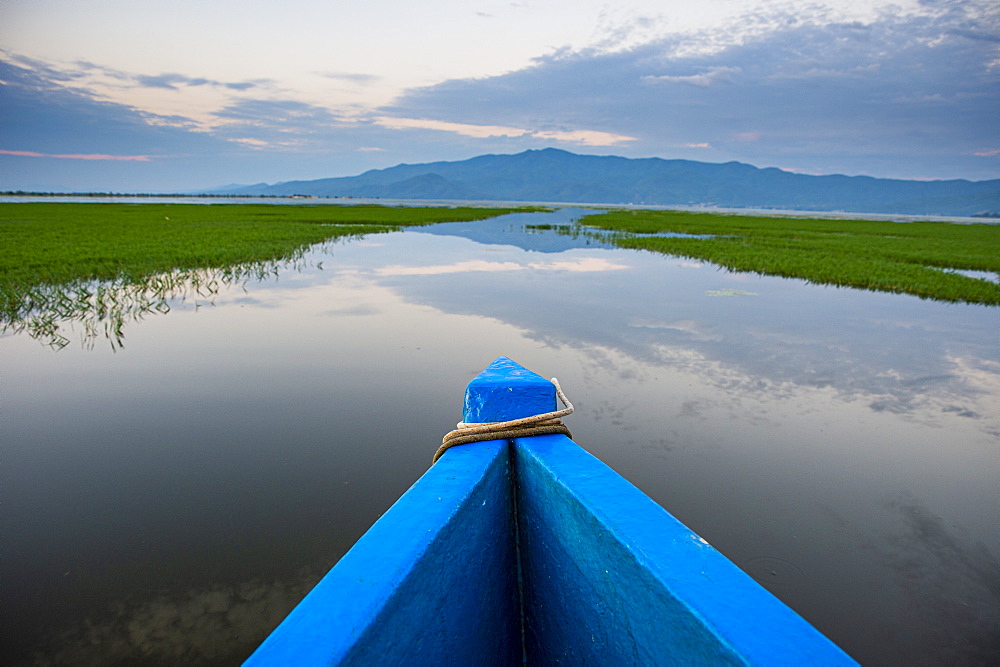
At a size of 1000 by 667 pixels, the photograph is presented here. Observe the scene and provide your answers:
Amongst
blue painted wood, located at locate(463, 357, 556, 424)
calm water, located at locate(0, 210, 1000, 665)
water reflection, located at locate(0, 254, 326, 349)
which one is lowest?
calm water, located at locate(0, 210, 1000, 665)

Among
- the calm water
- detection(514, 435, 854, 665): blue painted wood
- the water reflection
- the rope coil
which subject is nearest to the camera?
detection(514, 435, 854, 665): blue painted wood

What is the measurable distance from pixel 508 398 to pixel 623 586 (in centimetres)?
78

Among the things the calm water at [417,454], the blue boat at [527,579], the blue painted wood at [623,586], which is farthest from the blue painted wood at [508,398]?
the calm water at [417,454]

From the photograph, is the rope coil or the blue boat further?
the rope coil

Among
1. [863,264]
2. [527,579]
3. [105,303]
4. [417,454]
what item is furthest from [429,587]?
[863,264]

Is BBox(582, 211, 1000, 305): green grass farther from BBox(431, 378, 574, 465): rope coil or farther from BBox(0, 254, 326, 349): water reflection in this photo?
BBox(0, 254, 326, 349): water reflection

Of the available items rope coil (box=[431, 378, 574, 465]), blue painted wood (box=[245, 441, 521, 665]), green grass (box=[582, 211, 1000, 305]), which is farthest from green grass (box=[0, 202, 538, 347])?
green grass (box=[582, 211, 1000, 305])

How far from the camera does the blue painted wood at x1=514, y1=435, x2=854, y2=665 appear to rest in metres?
0.98

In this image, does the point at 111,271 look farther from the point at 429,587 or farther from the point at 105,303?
the point at 429,587

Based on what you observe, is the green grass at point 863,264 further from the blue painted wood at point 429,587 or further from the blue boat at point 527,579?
the blue painted wood at point 429,587

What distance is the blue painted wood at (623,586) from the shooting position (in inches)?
38.8

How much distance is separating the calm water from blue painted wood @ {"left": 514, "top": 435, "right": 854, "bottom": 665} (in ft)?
5.38

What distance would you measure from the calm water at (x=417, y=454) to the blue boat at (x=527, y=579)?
1.49m

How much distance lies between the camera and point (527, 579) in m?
1.90
